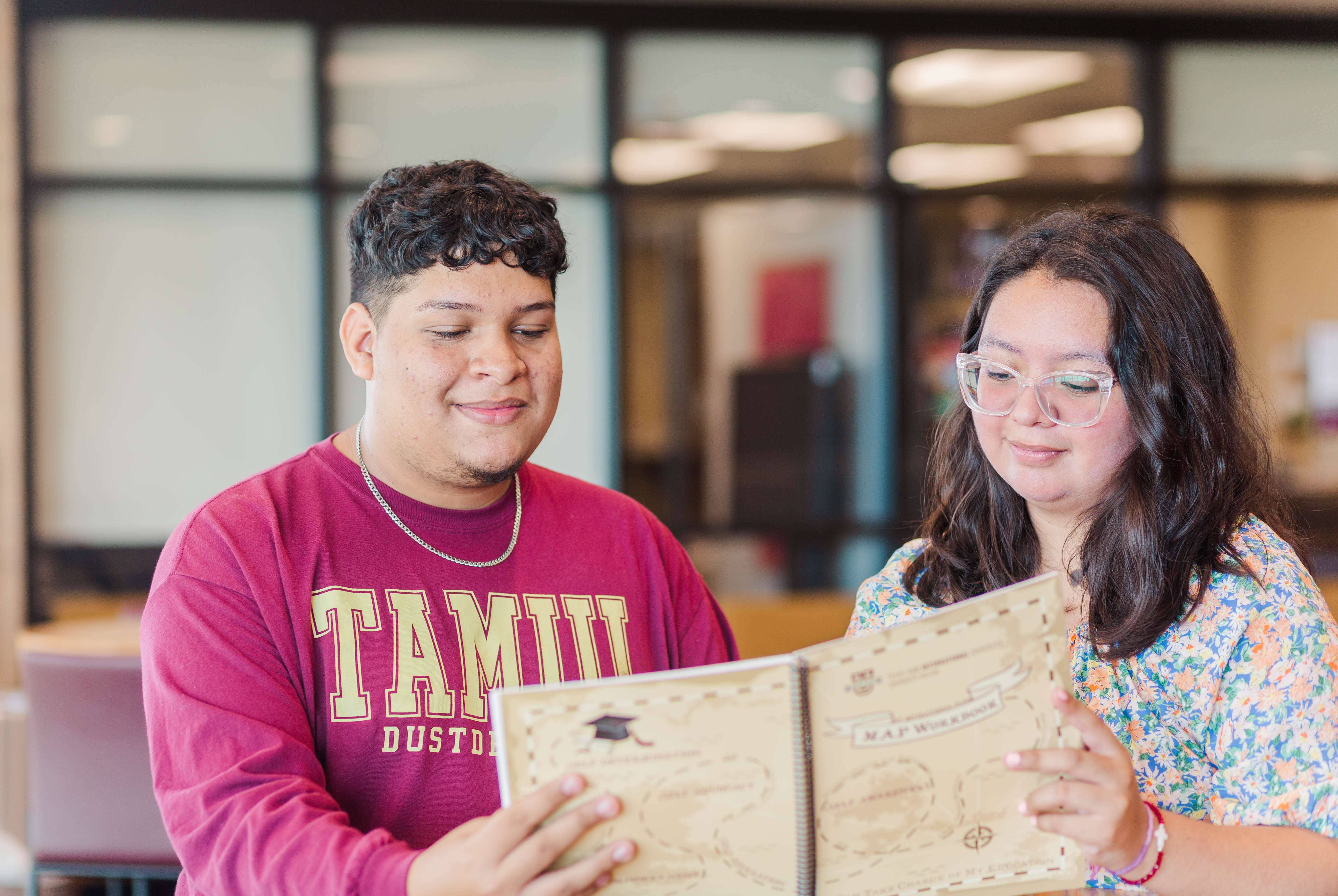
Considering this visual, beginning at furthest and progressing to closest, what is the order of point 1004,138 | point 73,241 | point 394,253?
point 1004,138 < point 73,241 < point 394,253

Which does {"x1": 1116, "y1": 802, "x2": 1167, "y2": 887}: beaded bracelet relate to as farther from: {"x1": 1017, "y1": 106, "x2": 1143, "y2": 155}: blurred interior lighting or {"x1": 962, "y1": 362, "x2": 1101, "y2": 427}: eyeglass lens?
{"x1": 1017, "y1": 106, "x2": 1143, "y2": 155}: blurred interior lighting

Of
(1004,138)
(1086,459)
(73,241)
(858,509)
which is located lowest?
(858,509)

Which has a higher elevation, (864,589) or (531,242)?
(531,242)

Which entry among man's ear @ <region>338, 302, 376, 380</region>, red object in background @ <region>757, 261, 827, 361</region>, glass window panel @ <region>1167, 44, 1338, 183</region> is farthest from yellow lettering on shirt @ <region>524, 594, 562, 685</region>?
glass window panel @ <region>1167, 44, 1338, 183</region>

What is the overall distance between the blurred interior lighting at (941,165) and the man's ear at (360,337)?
4.26 metres

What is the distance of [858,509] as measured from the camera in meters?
5.53

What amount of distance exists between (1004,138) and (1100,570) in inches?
174

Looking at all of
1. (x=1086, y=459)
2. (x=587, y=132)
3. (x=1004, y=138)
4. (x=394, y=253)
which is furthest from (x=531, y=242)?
(x=1004, y=138)

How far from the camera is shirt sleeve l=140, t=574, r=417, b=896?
1.11m

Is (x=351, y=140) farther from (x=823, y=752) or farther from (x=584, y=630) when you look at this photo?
(x=823, y=752)

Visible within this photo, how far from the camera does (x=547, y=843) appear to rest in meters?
1.02

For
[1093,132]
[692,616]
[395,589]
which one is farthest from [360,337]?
[1093,132]

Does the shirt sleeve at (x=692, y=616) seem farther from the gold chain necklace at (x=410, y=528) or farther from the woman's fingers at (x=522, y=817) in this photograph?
the woman's fingers at (x=522, y=817)

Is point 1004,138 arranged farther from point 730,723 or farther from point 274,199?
point 730,723
